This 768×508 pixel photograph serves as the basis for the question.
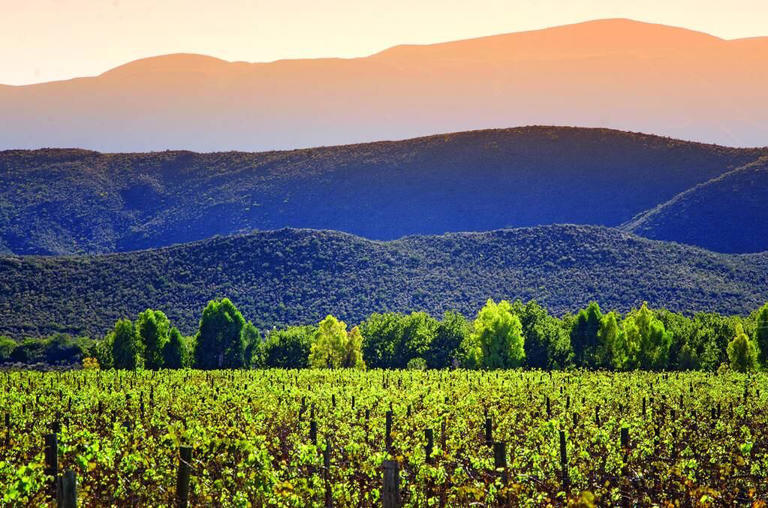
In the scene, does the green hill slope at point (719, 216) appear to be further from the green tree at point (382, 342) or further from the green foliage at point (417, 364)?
the green foliage at point (417, 364)

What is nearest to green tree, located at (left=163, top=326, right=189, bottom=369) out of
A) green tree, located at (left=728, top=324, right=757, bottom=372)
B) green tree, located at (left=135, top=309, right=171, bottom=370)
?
green tree, located at (left=135, top=309, right=171, bottom=370)

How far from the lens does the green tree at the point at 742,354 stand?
62.6m

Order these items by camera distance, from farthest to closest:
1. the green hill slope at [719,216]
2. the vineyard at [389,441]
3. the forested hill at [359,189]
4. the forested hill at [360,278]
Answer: the forested hill at [359,189], the green hill slope at [719,216], the forested hill at [360,278], the vineyard at [389,441]

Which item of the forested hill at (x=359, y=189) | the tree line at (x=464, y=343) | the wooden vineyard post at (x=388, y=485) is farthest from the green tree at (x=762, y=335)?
the forested hill at (x=359, y=189)

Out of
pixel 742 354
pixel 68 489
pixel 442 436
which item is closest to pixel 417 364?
pixel 742 354

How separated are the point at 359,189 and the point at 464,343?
376 ft

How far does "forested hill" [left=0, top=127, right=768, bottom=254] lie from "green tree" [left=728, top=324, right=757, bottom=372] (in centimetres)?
9808

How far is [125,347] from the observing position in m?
70.2

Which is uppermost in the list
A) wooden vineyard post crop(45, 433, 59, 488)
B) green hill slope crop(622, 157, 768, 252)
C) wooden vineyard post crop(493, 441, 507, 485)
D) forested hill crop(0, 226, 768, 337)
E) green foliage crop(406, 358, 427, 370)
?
green hill slope crop(622, 157, 768, 252)

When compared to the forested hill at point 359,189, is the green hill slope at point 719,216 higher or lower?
lower

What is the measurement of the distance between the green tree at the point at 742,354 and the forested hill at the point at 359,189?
9808 centimetres

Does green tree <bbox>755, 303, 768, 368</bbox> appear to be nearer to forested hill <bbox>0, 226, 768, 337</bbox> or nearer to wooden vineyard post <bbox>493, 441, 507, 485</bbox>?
forested hill <bbox>0, 226, 768, 337</bbox>

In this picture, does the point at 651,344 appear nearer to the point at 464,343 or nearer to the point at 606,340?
the point at 606,340

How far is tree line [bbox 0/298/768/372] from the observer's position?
2623 inches
